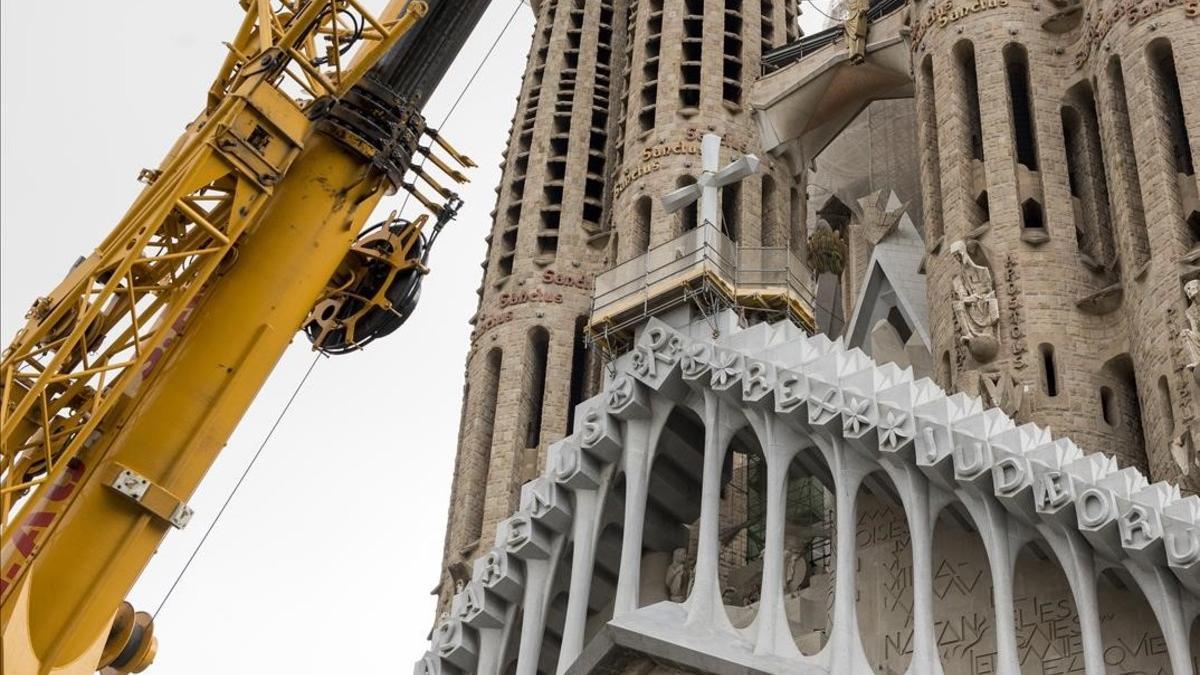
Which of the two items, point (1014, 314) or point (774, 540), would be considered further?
point (1014, 314)

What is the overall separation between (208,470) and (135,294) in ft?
4.77

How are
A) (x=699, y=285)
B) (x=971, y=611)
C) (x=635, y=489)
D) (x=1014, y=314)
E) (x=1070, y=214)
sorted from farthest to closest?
(x=1070, y=214) < (x=699, y=285) < (x=1014, y=314) < (x=635, y=489) < (x=971, y=611)

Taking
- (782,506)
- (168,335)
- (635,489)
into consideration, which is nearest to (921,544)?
(782,506)

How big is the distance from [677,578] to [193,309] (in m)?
10.8

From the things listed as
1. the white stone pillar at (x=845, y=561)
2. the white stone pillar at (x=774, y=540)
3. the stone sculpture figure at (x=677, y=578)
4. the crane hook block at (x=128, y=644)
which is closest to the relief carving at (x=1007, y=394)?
the white stone pillar at (x=845, y=561)

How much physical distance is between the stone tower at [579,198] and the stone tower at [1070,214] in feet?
20.0

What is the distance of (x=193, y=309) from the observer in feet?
44.4

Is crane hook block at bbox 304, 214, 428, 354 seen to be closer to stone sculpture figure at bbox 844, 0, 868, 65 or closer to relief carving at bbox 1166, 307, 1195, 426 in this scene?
relief carving at bbox 1166, 307, 1195, 426

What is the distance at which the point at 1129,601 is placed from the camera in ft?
60.5

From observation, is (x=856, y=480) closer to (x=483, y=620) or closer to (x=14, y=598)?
(x=483, y=620)

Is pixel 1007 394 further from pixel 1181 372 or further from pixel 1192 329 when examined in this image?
pixel 1192 329

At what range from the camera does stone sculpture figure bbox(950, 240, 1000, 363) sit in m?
22.8

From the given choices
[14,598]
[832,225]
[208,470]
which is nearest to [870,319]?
[832,225]

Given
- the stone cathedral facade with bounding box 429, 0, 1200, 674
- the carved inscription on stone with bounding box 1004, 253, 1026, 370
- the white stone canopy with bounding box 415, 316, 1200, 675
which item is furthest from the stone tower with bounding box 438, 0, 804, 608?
the white stone canopy with bounding box 415, 316, 1200, 675
